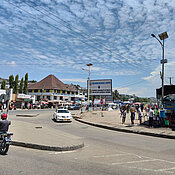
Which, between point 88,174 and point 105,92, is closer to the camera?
point 88,174

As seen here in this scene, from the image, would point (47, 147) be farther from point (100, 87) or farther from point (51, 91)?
point (51, 91)

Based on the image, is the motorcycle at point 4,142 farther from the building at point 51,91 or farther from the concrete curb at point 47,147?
the building at point 51,91

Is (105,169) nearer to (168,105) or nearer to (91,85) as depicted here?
(168,105)

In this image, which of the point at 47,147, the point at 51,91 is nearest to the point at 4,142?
the point at 47,147

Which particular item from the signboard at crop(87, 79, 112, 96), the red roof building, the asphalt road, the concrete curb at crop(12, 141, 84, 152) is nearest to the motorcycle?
the asphalt road

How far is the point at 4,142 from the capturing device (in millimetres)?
6500

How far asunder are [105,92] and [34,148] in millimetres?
27261

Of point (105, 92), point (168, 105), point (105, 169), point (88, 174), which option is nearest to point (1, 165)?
point (88, 174)

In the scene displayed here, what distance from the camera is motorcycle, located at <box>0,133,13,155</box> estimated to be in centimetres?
639

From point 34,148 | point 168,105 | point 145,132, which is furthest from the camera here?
point 168,105

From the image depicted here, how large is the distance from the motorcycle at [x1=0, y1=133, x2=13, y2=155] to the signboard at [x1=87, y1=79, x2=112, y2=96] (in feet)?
91.8

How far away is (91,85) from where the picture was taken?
119 feet

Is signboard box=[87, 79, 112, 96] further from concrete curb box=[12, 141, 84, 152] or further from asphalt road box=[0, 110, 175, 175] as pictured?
asphalt road box=[0, 110, 175, 175]

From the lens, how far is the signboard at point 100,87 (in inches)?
1340
